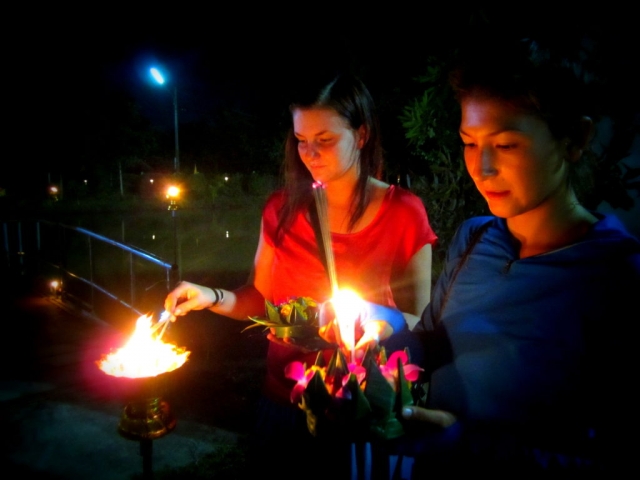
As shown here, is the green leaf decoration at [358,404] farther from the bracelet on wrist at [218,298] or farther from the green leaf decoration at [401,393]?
the bracelet on wrist at [218,298]

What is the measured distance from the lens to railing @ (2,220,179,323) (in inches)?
294

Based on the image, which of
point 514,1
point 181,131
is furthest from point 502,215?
point 181,131

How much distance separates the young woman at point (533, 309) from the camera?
132 cm

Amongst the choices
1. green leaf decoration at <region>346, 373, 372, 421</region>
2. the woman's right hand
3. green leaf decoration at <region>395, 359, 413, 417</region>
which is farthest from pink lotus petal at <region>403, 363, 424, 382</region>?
the woman's right hand

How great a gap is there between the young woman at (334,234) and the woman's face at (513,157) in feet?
2.79

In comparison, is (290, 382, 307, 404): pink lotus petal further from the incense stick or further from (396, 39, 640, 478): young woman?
the incense stick

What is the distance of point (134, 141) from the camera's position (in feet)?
149

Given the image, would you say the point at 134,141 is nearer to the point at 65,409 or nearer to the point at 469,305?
the point at 65,409

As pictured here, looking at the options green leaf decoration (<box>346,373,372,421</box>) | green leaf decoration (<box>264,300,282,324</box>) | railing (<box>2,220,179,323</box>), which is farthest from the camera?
railing (<box>2,220,179,323</box>)

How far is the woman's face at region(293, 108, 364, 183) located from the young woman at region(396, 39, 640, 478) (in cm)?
77

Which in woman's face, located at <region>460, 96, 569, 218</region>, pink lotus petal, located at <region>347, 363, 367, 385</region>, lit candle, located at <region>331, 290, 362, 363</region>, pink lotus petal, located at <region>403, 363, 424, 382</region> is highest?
woman's face, located at <region>460, 96, 569, 218</region>

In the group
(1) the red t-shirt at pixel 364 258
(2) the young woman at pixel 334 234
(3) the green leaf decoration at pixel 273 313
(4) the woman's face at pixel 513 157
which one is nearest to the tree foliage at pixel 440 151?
(2) the young woman at pixel 334 234

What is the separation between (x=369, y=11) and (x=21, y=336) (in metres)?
6.58

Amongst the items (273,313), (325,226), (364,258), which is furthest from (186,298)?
(364,258)
